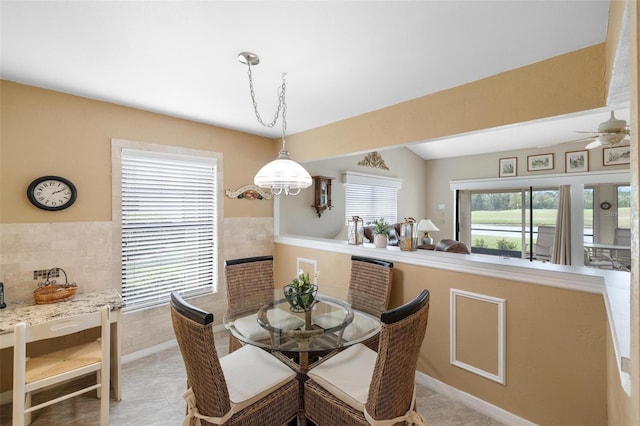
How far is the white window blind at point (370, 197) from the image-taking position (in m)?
5.18

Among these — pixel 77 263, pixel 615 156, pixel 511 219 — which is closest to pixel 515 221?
Answer: pixel 511 219

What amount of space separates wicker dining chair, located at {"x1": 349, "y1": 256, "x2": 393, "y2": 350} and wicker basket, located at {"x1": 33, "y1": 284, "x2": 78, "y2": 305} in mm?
2266

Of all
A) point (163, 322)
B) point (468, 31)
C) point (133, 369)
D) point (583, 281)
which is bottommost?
point (133, 369)

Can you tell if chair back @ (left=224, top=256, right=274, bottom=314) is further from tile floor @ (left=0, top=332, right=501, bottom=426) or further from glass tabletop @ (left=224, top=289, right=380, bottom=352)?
tile floor @ (left=0, top=332, right=501, bottom=426)

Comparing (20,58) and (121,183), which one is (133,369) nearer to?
(121,183)

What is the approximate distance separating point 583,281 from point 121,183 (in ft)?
12.1

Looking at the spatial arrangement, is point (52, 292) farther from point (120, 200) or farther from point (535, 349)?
point (535, 349)

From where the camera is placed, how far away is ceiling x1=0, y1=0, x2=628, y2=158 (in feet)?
4.65

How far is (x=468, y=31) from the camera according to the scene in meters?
1.58

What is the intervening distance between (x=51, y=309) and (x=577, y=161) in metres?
7.64

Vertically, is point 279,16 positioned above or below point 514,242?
above

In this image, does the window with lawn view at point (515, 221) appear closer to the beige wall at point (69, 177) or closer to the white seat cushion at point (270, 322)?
the white seat cushion at point (270, 322)

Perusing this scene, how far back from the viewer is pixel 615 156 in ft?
16.1

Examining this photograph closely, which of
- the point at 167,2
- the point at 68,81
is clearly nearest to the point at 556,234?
the point at 167,2
